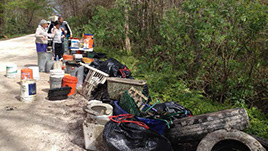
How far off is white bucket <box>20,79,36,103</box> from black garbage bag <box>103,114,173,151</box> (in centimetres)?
273

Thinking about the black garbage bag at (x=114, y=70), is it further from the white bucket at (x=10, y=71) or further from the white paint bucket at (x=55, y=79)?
the white bucket at (x=10, y=71)

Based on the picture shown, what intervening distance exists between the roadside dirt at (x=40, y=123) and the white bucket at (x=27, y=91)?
0.37 ft

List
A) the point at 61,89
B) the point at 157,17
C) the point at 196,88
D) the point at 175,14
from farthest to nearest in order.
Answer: the point at 157,17 < the point at 175,14 < the point at 196,88 < the point at 61,89

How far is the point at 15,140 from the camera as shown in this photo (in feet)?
11.3

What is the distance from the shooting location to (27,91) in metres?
4.93

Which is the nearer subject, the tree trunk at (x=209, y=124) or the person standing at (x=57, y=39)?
the tree trunk at (x=209, y=124)

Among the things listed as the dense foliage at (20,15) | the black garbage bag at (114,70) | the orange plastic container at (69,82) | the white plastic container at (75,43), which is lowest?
the orange plastic container at (69,82)

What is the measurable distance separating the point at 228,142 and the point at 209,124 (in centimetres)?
35

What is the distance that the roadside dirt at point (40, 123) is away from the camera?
341cm

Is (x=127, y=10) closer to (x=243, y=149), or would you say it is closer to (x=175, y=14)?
(x=175, y=14)

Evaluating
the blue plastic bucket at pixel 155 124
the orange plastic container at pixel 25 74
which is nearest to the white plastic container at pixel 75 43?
the orange plastic container at pixel 25 74

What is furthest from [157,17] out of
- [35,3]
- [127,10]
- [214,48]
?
[35,3]

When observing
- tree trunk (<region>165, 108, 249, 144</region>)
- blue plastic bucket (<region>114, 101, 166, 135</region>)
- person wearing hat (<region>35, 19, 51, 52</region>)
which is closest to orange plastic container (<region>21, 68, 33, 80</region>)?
person wearing hat (<region>35, 19, 51, 52</region>)

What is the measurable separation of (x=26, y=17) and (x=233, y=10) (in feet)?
124
